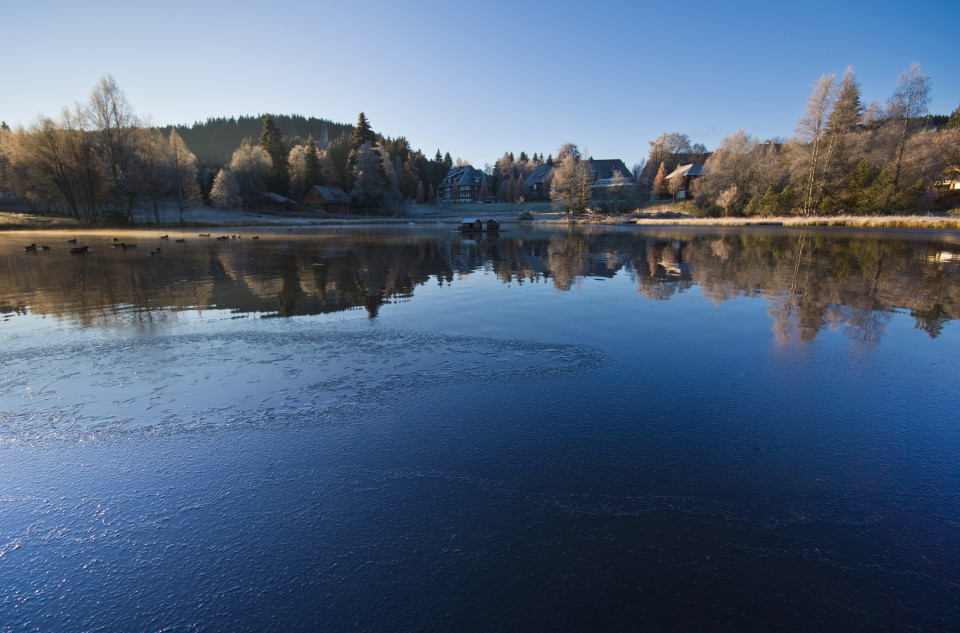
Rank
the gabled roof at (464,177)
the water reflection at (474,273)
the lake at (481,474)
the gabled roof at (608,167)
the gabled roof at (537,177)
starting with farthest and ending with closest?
the gabled roof at (464,177) → the gabled roof at (537,177) → the gabled roof at (608,167) → the water reflection at (474,273) → the lake at (481,474)

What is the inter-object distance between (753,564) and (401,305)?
9.07 meters

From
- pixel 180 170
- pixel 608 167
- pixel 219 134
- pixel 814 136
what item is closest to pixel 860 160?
pixel 814 136

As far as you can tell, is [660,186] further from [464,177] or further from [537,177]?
Answer: [464,177]

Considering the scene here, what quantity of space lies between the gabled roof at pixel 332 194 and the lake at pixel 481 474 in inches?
2958

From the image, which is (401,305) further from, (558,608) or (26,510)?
(558,608)

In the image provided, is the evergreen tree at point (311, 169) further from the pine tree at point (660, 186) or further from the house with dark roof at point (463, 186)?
the pine tree at point (660, 186)

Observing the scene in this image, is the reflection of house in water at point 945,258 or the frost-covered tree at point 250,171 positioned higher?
the frost-covered tree at point 250,171

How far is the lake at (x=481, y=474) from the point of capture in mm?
2695

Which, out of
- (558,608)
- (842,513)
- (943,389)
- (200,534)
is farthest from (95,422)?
(943,389)

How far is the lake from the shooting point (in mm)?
2695

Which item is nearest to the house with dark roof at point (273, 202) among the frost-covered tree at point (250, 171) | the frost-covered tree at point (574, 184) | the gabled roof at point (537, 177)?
the frost-covered tree at point (250, 171)

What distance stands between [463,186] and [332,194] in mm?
41926

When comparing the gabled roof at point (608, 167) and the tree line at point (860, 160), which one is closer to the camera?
the tree line at point (860, 160)

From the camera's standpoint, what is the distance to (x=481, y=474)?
392 cm
